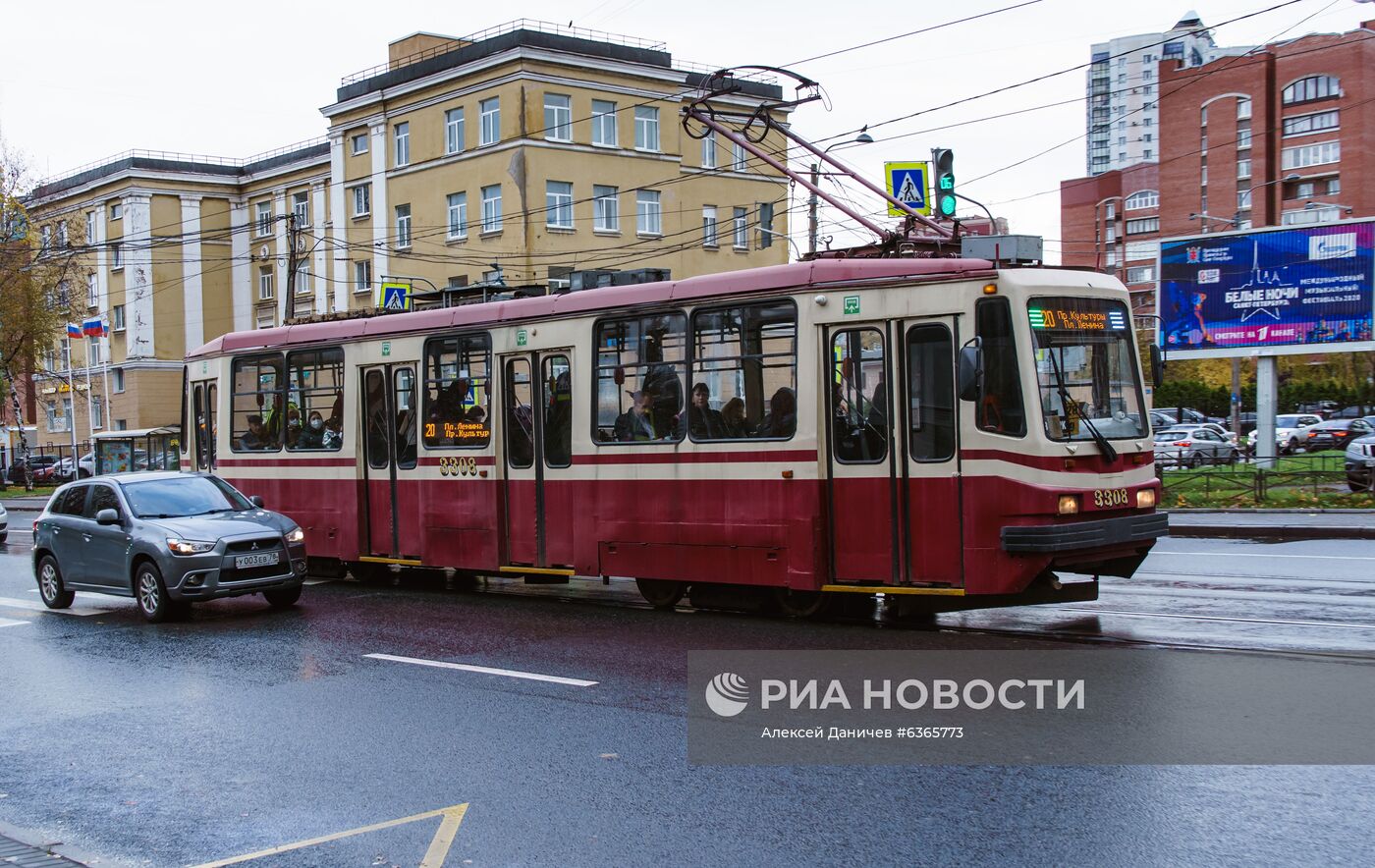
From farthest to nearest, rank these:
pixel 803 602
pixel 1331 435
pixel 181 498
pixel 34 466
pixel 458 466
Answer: pixel 34 466 → pixel 1331 435 → pixel 458 466 → pixel 181 498 → pixel 803 602

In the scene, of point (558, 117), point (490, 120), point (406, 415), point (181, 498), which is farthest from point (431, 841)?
point (490, 120)

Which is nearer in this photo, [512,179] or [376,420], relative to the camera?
[376,420]

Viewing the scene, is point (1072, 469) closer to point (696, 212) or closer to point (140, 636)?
point (140, 636)

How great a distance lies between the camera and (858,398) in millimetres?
11148

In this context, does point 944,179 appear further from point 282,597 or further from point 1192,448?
point 1192,448

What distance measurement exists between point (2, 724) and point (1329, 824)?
28.1 ft

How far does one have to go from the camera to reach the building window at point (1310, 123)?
83.4 meters

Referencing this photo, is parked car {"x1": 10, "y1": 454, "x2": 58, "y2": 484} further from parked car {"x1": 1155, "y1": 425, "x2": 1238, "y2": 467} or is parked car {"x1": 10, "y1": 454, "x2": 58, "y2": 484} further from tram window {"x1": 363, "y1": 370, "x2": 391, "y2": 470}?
tram window {"x1": 363, "y1": 370, "x2": 391, "y2": 470}

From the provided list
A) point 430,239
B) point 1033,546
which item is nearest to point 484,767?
point 1033,546

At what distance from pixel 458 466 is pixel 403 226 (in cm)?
3529

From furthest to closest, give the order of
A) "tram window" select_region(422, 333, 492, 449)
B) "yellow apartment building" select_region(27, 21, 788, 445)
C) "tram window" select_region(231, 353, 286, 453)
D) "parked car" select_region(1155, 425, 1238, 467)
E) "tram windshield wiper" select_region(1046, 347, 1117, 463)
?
"yellow apartment building" select_region(27, 21, 788, 445)
"parked car" select_region(1155, 425, 1238, 467)
"tram window" select_region(231, 353, 286, 453)
"tram window" select_region(422, 333, 492, 449)
"tram windshield wiper" select_region(1046, 347, 1117, 463)

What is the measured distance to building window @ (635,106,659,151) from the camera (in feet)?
151

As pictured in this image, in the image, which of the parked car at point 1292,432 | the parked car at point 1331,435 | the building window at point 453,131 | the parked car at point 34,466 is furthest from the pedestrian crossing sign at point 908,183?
the parked car at point 34,466

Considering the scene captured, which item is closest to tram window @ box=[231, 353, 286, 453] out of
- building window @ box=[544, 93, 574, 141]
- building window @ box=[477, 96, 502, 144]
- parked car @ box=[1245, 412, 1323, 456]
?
building window @ box=[544, 93, 574, 141]
